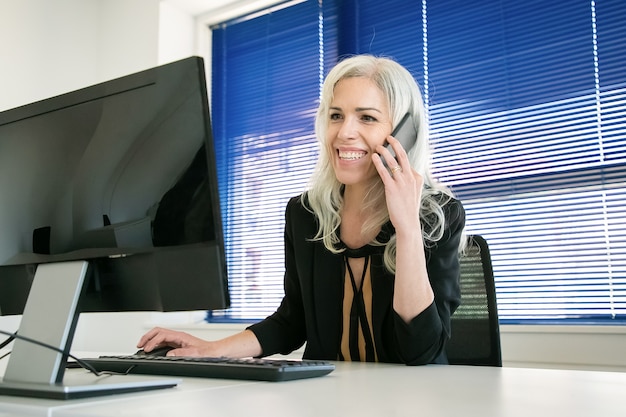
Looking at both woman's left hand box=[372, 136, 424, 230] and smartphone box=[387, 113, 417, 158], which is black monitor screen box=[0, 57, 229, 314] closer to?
woman's left hand box=[372, 136, 424, 230]

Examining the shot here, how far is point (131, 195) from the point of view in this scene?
0.84m

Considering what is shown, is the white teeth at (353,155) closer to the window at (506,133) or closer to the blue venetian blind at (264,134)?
the window at (506,133)

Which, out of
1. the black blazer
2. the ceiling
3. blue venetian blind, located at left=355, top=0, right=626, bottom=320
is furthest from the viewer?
the ceiling

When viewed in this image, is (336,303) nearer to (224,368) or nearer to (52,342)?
(224,368)

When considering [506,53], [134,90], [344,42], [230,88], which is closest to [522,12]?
[506,53]

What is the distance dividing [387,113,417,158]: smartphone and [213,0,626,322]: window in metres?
0.87

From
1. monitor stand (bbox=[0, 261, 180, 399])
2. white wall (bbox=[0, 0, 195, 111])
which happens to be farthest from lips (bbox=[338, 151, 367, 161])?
white wall (bbox=[0, 0, 195, 111])

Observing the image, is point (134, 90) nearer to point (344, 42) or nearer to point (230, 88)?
point (344, 42)

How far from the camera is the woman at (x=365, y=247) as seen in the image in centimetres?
128

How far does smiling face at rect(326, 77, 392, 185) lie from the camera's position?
1.58 m

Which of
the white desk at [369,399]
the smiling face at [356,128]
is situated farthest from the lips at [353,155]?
the white desk at [369,399]

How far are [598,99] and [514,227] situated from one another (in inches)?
21.3

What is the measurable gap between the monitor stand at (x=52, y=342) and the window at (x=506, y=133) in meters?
1.74

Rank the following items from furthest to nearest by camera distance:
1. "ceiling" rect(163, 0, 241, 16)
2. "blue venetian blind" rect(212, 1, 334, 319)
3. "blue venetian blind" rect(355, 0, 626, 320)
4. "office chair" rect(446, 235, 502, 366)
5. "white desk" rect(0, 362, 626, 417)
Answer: "ceiling" rect(163, 0, 241, 16), "blue venetian blind" rect(212, 1, 334, 319), "blue venetian blind" rect(355, 0, 626, 320), "office chair" rect(446, 235, 502, 366), "white desk" rect(0, 362, 626, 417)
